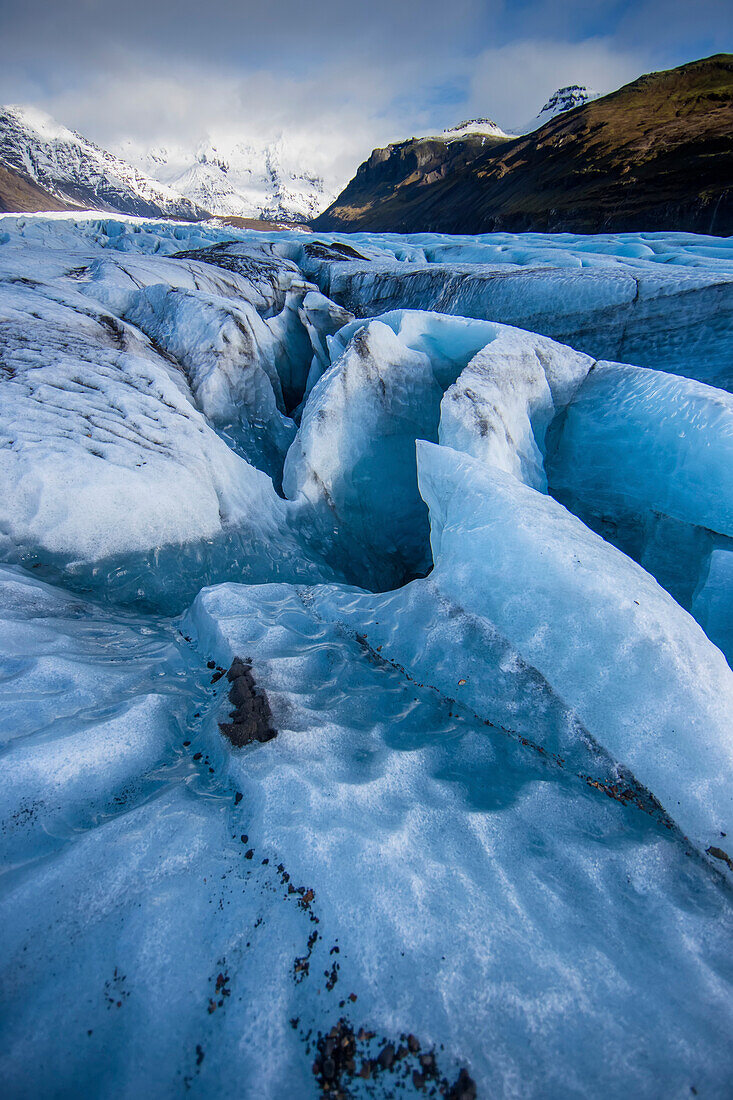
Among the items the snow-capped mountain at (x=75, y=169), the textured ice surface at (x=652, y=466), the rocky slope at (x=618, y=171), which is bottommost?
the textured ice surface at (x=652, y=466)

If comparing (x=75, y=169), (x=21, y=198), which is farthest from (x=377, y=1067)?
(x=75, y=169)

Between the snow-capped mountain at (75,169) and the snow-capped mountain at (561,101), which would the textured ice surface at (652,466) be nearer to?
the snow-capped mountain at (561,101)

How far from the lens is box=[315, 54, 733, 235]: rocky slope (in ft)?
75.0

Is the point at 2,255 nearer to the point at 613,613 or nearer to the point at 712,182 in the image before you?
the point at 613,613

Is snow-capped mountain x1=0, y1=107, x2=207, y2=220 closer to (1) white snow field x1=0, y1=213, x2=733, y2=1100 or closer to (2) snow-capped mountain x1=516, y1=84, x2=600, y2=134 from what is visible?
(2) snow-capped mountain x1=516, y1=84, x2=600, y2=134

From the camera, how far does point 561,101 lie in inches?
3794

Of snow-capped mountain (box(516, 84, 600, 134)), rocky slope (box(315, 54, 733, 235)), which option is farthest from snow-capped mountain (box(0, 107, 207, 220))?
rocky slope (box(315, 54, 733, 235))

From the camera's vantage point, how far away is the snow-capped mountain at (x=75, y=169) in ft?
475

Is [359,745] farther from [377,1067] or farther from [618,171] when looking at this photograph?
[618,171]

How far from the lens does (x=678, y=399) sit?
3549 mm

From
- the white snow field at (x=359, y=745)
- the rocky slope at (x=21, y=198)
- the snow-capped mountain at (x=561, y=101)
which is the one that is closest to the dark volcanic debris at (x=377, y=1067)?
the white snow field at (x=359, y=745)

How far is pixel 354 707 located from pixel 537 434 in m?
3.27

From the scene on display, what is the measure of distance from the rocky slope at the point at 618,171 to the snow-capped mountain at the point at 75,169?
129054mm

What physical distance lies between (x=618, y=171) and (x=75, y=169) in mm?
214531
